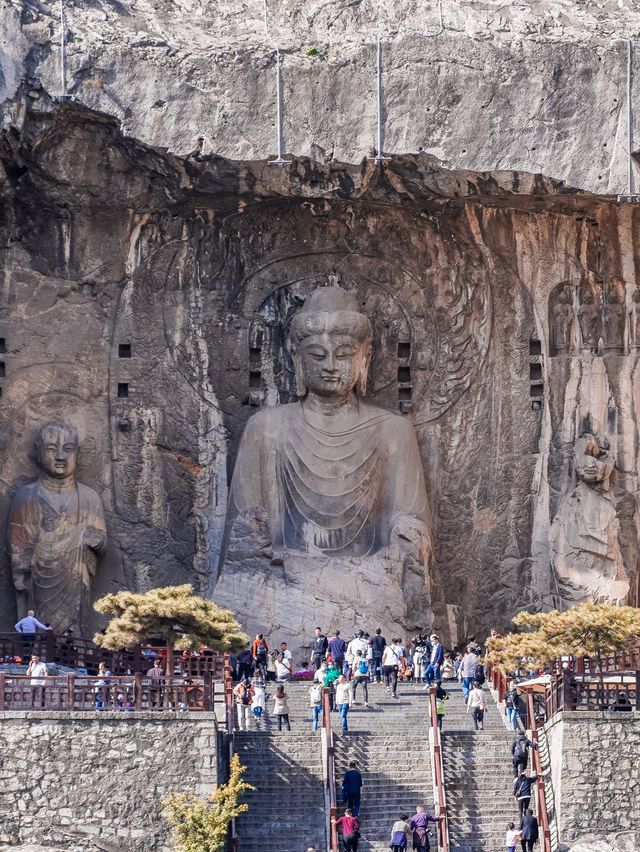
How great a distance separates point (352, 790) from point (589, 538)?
911 cm

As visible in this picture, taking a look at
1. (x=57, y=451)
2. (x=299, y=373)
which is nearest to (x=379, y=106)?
(x=299, y=373)

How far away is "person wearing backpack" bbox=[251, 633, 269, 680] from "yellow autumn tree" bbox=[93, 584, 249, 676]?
54.8 inches

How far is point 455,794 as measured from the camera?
31344mm

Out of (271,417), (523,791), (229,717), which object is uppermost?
(271,417)

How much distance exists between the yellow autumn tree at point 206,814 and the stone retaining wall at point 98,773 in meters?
0.40

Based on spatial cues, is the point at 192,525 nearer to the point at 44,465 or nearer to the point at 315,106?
the point at 44,465

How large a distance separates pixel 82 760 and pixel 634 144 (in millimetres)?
12132

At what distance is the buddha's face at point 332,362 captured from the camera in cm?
3912

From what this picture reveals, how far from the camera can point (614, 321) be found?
39688 millimetres

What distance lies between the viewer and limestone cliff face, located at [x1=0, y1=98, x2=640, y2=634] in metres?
39.2

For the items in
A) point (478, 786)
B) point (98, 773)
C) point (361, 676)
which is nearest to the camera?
point (98, 773)

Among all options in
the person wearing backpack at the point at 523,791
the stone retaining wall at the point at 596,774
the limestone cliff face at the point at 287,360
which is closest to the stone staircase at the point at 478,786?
the person wearing backpack at the point at 523,791

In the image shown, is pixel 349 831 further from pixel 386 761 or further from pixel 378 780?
pixel 386 761

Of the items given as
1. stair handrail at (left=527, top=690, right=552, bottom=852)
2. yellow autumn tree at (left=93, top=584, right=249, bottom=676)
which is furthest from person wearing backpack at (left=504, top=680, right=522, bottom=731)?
yellow autumn tree at (left=93, top=584, right=249, bottom=676)
